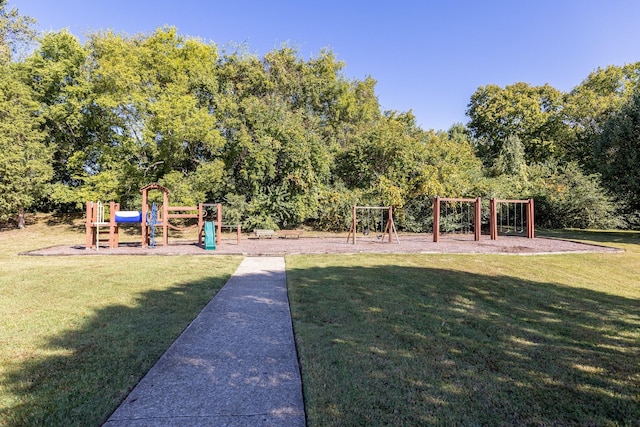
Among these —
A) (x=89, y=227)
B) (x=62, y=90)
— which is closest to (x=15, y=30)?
(x=62, y=90)

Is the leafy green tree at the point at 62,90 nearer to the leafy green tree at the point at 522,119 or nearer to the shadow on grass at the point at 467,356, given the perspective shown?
the shadow on grass at the point at 467,356

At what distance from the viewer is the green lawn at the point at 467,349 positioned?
2564 mm

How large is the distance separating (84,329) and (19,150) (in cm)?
2249

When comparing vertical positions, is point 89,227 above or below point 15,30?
below

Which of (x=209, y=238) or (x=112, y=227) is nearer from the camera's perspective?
(x=209, y=238)

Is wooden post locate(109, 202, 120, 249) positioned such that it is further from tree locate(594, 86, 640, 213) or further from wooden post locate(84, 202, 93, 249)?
tree locate(594, 86, 640, 213)

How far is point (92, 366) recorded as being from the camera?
3.22 metres

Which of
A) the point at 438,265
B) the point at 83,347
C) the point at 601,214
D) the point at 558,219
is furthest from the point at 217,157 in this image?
the point at 601,214

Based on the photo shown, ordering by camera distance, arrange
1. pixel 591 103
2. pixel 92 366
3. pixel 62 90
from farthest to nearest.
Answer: pixel 591 103 → pixel 62 90 → pixel 92 366

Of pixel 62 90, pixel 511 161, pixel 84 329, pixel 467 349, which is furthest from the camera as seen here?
pixel 511 161

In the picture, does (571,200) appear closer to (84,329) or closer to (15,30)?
(84,329)

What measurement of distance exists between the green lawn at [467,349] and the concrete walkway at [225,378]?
23cm

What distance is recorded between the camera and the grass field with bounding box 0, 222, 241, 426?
264cm

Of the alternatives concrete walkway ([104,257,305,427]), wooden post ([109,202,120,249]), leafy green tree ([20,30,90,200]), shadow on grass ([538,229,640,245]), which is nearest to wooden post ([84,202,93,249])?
wooden post ([109,202,120,249])
